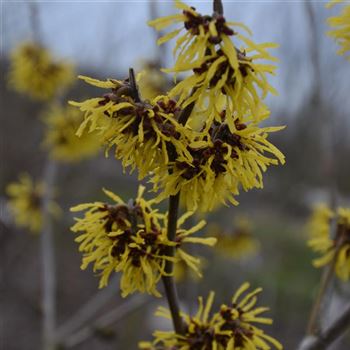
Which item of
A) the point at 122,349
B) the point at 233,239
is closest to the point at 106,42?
the point at 233,239

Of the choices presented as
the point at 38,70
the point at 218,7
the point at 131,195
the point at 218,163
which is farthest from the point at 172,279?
the point at 131,195

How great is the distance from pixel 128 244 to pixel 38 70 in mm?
2823

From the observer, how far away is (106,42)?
579cm

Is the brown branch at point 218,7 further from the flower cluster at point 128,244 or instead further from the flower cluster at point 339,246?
the flower cluster at point 339,246

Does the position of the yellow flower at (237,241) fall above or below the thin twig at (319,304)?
above

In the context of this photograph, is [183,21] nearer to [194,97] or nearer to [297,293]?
[194,97]

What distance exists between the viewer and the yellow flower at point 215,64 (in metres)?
0.89

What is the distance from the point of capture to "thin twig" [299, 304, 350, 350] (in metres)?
1.19

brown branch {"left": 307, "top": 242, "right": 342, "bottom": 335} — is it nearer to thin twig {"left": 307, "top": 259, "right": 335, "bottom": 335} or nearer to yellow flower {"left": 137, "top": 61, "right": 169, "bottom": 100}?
thin twig {"left": 307, "top": 259, "right": 335, "bottom": 335}

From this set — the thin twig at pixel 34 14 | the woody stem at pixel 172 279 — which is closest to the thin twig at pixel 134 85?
the woody stem at pixel 172 279

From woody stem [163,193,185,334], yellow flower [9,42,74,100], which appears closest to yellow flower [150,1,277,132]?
woody stem [163,193,185,334]

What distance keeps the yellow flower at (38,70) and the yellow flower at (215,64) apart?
2.82 meters

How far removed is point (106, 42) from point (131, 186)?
7.06 meters

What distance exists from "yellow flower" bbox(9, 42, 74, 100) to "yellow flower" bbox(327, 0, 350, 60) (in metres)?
2.73
